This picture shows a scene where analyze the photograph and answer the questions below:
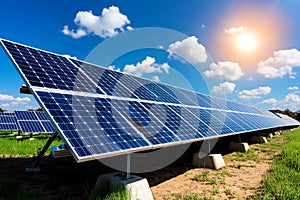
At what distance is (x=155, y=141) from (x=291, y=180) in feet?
14.0

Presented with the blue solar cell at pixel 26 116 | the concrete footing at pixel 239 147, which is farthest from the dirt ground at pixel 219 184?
the blue solar cell at pixel 26 116

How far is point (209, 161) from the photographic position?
9266 millimetres

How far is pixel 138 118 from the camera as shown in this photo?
6.50 metres

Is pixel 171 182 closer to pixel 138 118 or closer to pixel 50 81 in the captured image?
pixel 138 118

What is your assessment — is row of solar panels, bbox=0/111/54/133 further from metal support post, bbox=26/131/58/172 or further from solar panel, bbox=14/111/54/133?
metal support post, bbox=26/131/58/172

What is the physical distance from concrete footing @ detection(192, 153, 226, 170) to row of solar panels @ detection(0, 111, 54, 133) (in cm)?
1178

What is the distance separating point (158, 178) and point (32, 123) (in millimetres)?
14252

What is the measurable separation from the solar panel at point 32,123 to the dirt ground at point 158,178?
7159 mm

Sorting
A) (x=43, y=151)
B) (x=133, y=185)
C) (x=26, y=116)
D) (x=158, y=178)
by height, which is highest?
(x=26, y=116)

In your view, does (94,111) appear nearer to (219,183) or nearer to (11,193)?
(11,193)

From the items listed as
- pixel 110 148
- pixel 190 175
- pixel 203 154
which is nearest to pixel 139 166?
pixel 190 175

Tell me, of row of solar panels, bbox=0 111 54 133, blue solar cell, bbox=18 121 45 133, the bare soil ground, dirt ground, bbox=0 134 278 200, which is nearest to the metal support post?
dirt ground, bbox=0 134 278 200

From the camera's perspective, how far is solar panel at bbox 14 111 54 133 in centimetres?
1672

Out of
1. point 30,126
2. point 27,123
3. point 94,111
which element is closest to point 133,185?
point 94,111
